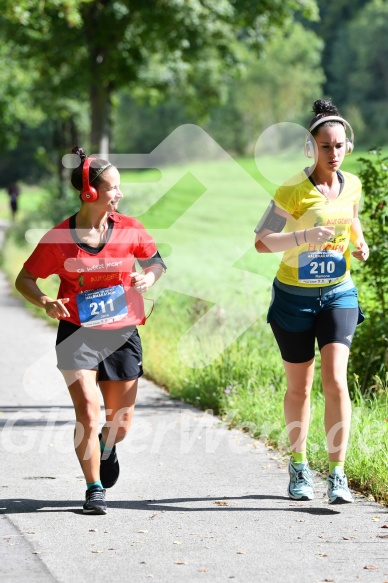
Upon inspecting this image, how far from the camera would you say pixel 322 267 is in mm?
5699

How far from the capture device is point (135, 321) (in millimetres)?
5719

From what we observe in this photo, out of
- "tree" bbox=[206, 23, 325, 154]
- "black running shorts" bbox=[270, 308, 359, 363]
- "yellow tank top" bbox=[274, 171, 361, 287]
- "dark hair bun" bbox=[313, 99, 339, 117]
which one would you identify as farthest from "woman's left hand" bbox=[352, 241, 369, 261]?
"tree" bbox=[206, 23, 325, 154]

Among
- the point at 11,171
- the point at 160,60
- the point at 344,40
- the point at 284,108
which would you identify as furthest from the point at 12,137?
the point at 344,40

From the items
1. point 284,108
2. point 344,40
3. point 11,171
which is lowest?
point 11,171

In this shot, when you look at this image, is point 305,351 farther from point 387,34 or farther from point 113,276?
point 387,34

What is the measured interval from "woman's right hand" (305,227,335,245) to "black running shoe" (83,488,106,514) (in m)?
1.61

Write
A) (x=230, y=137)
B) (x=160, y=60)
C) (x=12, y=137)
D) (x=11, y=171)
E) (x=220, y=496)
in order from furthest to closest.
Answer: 1. (x=230, y=137)
2. (x=11, y=171)
3. (x=12, y=137)
4. (x=160, y=60)
5. (x=220, y=496)

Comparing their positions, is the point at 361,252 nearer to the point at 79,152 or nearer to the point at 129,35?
the point at 79,152

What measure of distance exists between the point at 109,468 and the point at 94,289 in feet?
3.33

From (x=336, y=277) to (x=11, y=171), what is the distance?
3757 inches

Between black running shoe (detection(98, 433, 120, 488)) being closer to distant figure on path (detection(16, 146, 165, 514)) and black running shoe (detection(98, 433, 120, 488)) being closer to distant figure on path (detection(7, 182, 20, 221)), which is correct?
distant figure on path (detection(16, 146, 165, 514))

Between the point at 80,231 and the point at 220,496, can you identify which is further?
the point at 220,496

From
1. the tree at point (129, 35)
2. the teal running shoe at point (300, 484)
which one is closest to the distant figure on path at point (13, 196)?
the tree at point (129, 35)

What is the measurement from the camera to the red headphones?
552 cm
